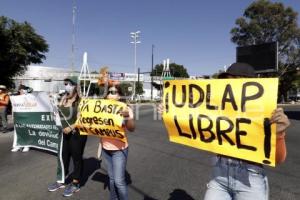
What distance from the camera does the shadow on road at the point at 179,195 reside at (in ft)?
16.7

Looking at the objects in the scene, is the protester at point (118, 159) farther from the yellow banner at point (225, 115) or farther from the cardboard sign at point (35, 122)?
the cardboard sign at point (35, 122)

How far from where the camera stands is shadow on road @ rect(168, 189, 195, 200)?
16.7ft

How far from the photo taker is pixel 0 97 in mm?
11875

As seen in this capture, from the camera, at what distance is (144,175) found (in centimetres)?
643

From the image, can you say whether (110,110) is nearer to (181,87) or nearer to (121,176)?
(121,176)

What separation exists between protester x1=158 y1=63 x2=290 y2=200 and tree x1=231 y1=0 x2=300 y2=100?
46342mm

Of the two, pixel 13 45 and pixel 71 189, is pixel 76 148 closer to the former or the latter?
pixel 71 189

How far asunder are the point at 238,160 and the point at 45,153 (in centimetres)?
651

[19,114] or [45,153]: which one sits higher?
[19,114]

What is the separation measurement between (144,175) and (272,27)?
44.9 metres

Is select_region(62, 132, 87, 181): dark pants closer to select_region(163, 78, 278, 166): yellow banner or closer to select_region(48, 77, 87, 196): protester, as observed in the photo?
select_region(48, 77, 87, 196): protester

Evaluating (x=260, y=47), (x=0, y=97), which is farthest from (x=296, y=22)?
(x=0, y=97)

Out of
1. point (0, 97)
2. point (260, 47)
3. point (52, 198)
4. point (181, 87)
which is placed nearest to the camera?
point (181, 87)

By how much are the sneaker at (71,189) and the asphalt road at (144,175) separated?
9 cm
